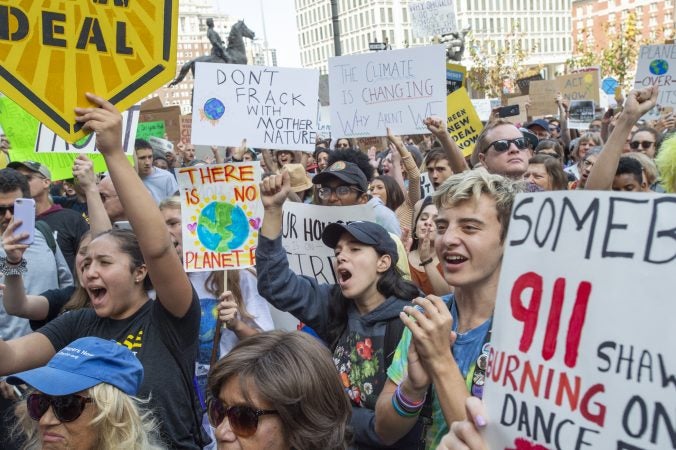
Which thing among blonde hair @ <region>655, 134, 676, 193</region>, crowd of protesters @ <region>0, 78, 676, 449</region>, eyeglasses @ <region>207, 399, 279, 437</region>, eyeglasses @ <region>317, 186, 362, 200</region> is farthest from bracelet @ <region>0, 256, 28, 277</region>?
blonde hair @ <region>655, 134, 676, 193</region>

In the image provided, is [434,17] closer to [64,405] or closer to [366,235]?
[366,235]

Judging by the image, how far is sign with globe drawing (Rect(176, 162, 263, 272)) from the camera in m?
4.40

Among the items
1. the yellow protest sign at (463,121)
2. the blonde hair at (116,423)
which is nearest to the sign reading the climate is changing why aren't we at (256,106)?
the yellow protest sign at (463,121)

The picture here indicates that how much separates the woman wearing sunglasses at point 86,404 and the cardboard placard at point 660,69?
7.14 meters

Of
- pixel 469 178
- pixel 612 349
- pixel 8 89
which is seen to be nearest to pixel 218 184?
pixel 8 89

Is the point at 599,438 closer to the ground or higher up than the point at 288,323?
higher up

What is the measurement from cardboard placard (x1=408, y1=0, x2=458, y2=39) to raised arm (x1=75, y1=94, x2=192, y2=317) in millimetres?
15075

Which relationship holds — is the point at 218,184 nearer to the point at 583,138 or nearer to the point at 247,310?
the point at 247,310

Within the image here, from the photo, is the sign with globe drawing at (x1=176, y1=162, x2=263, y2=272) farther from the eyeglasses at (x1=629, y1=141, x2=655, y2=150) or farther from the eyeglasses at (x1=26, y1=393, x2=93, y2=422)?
the eyeglasses at (x1=629, y1=141, x2=655, y2=150)

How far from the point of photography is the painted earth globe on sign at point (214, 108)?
6.34 m

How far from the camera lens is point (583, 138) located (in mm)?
7996

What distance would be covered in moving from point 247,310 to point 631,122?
2.18 m

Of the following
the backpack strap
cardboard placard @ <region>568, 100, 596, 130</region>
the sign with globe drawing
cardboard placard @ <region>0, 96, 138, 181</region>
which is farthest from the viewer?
cardboard placard @ <region>568, 100, 596, 130</region>

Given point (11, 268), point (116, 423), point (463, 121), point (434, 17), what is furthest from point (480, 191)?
point (434, 17)
